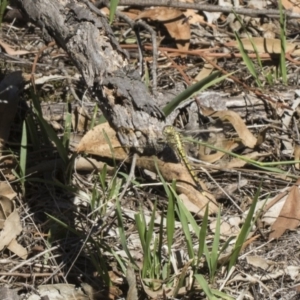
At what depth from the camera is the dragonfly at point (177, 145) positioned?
2.21 metres

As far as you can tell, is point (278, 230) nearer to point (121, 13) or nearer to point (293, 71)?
point (293, 71)

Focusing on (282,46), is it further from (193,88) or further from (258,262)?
(258,262)

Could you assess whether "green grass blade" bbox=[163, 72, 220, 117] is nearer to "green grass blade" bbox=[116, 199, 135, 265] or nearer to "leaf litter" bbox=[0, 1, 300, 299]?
"leaf litter" bbox=[0, 1, 300, 299]

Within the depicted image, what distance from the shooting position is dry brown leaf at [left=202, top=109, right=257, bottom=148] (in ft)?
8.73

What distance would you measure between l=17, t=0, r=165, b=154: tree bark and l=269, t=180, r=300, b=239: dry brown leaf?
0.47m

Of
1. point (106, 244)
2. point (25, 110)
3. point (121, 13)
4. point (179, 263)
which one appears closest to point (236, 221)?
point (179, 263)

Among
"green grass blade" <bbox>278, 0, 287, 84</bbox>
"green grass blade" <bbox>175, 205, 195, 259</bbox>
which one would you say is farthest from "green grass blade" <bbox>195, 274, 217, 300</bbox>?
"green grass blade" <bbox>278, 0, 287, 84</bbox>

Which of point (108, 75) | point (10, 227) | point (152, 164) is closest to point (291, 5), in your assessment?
point (152, 164)

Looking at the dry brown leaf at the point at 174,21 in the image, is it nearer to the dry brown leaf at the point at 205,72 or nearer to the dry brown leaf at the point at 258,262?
the dry brown leaf at the point at 205,72

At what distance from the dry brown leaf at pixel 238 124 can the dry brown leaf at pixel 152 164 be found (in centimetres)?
30

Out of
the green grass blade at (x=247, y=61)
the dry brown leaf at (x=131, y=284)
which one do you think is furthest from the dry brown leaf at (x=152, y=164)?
the green grass blade at (x=247, y=61)

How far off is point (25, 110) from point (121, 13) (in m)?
0.66

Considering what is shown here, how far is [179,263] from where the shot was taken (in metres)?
2.14

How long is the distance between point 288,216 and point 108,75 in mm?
763
